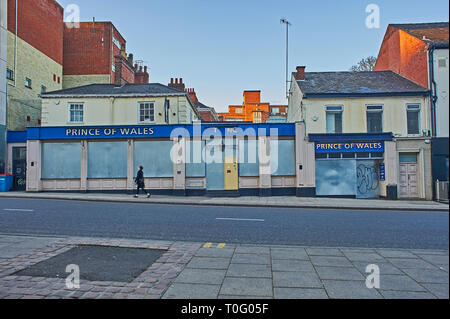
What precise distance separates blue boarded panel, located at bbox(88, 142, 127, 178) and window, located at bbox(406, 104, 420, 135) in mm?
18294

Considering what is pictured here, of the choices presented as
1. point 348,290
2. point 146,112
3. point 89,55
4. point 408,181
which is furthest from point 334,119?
point 89,55

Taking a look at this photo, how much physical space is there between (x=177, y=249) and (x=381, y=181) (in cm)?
1740

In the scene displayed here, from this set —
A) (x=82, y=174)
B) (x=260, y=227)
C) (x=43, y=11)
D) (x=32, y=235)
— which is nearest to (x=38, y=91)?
(x=43, y=11)

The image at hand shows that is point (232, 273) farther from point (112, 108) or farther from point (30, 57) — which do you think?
point (30, 57)

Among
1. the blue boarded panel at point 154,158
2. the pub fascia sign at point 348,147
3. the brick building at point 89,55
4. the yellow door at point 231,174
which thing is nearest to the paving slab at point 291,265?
the yellow door at point 231,174

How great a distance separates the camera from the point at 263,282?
4270 mm

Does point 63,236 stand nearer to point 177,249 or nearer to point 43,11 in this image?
point 177,249

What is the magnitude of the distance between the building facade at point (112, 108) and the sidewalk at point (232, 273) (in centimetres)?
1567

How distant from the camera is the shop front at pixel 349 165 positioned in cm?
1944

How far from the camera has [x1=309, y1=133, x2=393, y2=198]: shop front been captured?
19438 millimetres

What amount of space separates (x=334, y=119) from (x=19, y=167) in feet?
73.1

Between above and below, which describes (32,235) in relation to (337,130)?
below

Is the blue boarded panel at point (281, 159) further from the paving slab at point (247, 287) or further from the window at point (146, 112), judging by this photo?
the paving slab at point (247, 287)

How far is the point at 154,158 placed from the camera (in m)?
20.5
